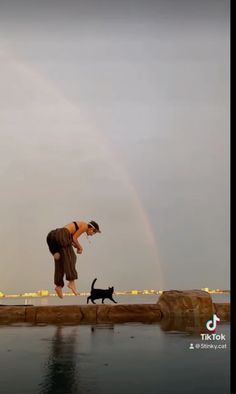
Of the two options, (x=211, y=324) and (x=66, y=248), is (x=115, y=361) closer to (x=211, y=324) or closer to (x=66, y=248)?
(x=211, y=324)

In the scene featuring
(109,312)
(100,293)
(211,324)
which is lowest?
(211,324)

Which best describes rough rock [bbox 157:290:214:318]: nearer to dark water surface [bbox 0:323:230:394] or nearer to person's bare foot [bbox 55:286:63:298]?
dark water surface [bbox 0:323:230:394]

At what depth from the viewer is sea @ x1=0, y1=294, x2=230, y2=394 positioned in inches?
159

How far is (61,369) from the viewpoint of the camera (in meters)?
4.65

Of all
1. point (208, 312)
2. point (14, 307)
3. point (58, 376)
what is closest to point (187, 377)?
point (58, 376)

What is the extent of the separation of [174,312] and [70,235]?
333 cm

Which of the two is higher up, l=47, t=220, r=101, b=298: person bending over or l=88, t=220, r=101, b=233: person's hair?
l=88, t=220, r=101, b=233: person's hair

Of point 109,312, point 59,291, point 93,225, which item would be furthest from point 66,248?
point 109,312

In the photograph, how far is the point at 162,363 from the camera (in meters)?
5.03

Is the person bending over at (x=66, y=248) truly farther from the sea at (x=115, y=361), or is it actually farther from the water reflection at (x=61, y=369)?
the water reflection at (x=61, y=369)

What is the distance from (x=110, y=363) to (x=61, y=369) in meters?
0.67

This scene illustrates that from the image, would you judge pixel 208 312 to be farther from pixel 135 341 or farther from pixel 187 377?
pixel 187 377

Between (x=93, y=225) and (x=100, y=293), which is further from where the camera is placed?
(x=100, y=293)

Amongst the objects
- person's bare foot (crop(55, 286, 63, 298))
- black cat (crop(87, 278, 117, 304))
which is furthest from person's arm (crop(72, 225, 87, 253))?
black cat (crop(87, 278, 117, 304))
